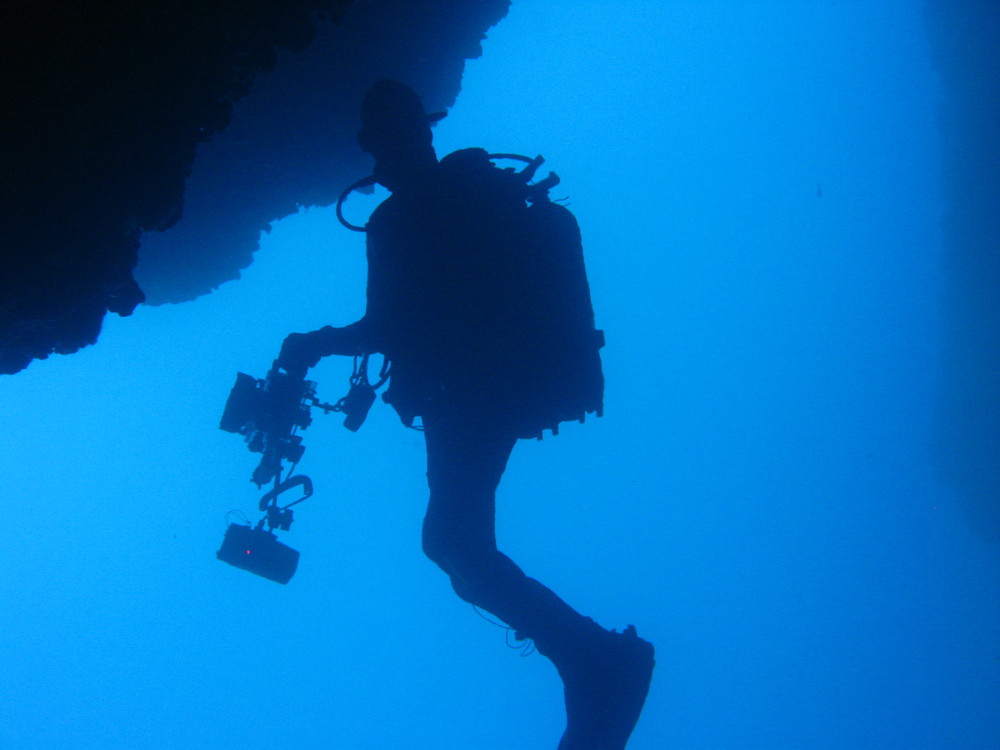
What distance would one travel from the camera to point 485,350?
338cm

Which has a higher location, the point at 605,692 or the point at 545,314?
the point at 545,314

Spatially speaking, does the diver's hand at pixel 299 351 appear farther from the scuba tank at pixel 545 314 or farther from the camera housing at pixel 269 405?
the scuba tank at pixel 545 314

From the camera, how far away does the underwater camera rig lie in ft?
13.3

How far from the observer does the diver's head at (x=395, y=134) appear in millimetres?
3725

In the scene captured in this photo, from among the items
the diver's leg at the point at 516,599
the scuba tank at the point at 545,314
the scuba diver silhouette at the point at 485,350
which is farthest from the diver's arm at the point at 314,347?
the diver's leg at the point at 516,599

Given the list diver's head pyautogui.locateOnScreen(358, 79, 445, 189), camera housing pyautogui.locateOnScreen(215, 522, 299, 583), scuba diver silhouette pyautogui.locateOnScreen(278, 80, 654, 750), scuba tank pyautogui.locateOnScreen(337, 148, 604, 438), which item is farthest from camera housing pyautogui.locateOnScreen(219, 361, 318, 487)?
diver's head pyautogui.locateOnScreen(358, 79, 445, 189)

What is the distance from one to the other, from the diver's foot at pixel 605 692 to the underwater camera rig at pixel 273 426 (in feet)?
6.89

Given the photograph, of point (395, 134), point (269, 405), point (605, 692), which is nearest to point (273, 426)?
point (269, 405)

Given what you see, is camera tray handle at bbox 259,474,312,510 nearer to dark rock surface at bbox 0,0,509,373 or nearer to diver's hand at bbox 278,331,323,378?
diver's hand at bbox 278,331,323,378

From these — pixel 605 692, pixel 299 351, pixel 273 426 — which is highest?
pixel 299 351

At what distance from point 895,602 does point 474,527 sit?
317 ft

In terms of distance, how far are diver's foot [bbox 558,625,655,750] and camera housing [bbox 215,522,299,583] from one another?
226 centimetres

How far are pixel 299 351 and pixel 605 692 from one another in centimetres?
290

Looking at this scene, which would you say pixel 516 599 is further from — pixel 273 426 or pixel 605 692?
pixel 273 426
